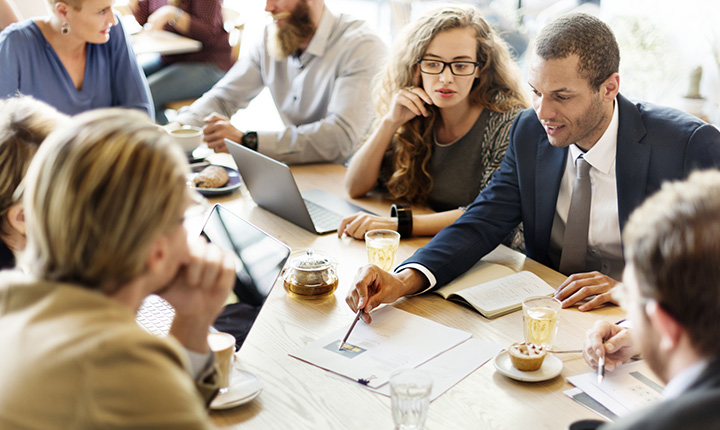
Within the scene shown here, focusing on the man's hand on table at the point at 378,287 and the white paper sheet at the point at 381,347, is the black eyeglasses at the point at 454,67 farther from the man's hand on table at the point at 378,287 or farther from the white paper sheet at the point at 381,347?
the white paper sheet at the point at 381,347

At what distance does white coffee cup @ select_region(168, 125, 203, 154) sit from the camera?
2457mm

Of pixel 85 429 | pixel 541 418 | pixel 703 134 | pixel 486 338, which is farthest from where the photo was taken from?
pixel 703 134

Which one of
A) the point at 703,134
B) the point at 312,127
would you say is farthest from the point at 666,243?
the point at 312,127

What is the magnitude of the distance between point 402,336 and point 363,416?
0.29 meters

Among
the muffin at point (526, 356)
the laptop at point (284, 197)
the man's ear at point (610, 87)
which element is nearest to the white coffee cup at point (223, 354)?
the muffin at point (526, 356)

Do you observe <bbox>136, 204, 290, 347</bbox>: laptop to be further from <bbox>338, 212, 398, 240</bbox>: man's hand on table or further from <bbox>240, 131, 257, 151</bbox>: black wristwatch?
<bbox>240, 131, 257, 151</bbox>: black wristwatch

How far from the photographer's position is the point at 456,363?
1.27m

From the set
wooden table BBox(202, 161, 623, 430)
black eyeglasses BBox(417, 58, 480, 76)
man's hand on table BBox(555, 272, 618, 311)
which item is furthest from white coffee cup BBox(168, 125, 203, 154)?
man's hand on table BBox(555, 272, 618, 311)

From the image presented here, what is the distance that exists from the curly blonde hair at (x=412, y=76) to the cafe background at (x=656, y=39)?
140cm

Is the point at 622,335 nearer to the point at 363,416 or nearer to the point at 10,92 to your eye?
the point at 363,416

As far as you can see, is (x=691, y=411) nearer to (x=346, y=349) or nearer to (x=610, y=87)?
(x=346, y=349)

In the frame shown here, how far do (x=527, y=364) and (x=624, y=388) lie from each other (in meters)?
0.18

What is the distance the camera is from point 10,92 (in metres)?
2.44

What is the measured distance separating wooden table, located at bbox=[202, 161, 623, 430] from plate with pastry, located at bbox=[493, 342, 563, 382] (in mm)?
17
